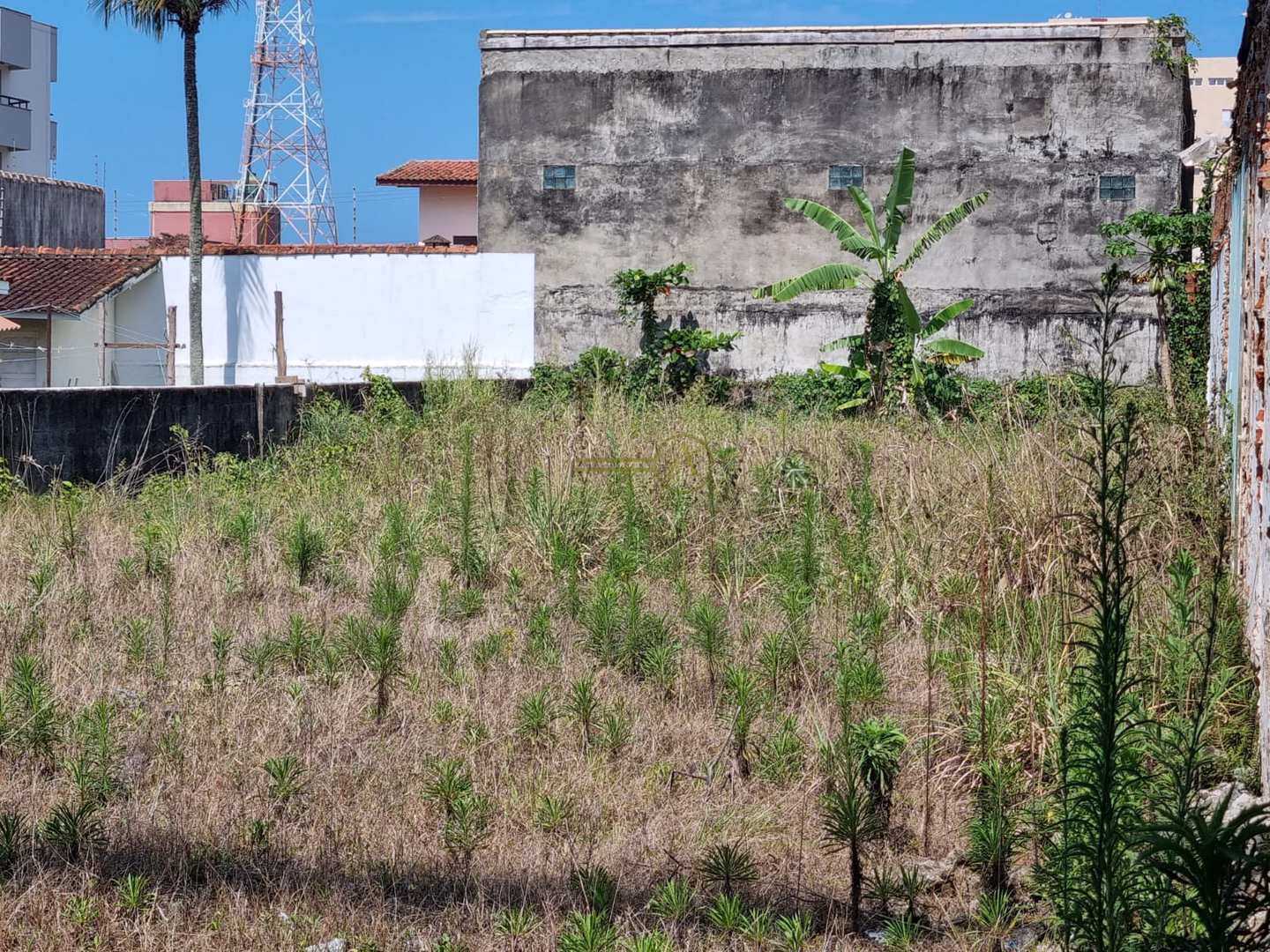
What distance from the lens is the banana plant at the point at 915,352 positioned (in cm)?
1969

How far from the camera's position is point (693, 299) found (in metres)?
23.8

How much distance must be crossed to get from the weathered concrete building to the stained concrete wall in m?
13.4

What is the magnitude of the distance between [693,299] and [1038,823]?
1983cm

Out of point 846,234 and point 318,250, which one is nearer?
point 846,234

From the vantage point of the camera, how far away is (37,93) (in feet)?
149

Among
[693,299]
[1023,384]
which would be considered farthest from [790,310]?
[1023,384]

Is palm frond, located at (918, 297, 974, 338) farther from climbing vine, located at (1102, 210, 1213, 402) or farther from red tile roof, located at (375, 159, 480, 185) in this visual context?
red tile roof, located at (375, 159, 480, 185)

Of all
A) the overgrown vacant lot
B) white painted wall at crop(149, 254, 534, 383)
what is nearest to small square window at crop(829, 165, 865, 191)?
white painted wall at crop(149, 254, 534, 383)

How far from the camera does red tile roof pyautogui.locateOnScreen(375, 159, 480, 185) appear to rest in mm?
37219

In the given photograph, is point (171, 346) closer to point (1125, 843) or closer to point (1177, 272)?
point (1177, 272)

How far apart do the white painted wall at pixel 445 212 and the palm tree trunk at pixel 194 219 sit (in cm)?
1224

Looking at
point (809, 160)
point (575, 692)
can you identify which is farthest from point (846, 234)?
point (575, 692)

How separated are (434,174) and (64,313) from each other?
54.4 feet

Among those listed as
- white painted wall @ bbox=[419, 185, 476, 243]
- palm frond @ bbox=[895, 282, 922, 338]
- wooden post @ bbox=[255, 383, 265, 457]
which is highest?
white painted wall @ bbox=[419, 185, 476, 243]
